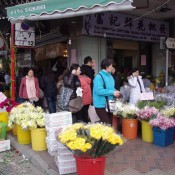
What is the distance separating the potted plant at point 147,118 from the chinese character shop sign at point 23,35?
4235 mm

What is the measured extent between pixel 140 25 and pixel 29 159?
6.86m

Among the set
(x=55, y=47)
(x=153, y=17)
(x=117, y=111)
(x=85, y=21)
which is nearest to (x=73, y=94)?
(x=117, y=111)

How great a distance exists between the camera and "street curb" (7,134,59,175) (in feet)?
15.1

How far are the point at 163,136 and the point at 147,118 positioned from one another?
1.64 ft

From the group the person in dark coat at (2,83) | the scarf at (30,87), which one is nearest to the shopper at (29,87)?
the scarf at (30,87)

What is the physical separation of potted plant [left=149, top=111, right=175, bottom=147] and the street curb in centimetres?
225

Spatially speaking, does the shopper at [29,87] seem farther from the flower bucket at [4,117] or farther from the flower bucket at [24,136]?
the flower bucket at [24,136]

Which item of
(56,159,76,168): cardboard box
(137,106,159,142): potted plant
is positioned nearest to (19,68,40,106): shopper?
(137,106,159,142): potted plant

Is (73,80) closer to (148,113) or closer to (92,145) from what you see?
(148,113)

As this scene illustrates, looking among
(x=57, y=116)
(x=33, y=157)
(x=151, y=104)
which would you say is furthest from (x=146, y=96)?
(x=33, y=157)

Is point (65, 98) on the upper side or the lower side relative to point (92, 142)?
upper

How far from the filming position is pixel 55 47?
10484 mm

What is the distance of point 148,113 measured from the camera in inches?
218

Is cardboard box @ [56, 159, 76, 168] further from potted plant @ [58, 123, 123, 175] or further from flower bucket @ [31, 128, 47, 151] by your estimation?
flower bucket @ [31, 128, 47, 151]
